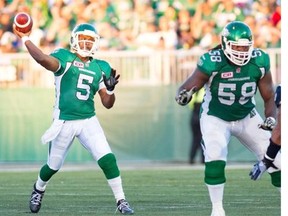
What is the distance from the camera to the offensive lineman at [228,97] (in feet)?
27.3

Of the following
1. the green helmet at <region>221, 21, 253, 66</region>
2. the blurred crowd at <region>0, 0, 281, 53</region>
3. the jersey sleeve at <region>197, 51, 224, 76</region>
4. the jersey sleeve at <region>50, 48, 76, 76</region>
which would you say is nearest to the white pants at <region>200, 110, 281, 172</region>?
the jersey sleeve at <region>197, 51, 224, 76</region>

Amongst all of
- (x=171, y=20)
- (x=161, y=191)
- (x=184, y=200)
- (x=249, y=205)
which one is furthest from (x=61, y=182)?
(x=171, y=20)

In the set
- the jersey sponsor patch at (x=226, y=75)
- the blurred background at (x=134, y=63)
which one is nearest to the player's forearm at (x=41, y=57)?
the jersey sponsor patch at (x=226, y=75)

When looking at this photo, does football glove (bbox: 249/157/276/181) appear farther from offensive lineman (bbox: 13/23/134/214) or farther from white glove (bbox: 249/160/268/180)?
offensive lineman (bbox: 13/23/134/214)

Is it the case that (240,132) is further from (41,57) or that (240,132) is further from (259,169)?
(41,57)

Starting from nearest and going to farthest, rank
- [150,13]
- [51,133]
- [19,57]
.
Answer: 1. [51,133]
2. [19,57]
3. [150,13]

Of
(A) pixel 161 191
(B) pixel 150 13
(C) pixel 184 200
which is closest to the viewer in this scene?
(C) pixel 184 200

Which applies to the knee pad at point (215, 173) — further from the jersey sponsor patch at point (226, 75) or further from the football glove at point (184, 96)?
the jersey sponsor patch at point (226, 75)

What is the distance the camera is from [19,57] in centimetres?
1714

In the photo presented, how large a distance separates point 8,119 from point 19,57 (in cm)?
123

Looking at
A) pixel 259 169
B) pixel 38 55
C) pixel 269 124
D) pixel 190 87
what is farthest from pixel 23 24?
pixel 259 169

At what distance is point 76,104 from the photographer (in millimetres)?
9188

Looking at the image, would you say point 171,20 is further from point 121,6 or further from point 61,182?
point 61,182

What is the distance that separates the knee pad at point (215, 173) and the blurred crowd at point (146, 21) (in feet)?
31.2
